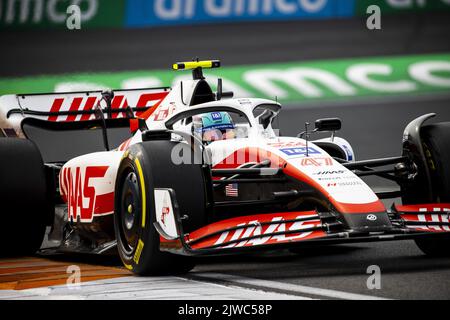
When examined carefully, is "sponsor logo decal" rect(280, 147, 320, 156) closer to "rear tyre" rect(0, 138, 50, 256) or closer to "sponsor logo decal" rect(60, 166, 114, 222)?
"sponsor logo decal" rect(60, 166, 114, 222)

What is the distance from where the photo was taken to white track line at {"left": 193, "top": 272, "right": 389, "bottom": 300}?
5.81m

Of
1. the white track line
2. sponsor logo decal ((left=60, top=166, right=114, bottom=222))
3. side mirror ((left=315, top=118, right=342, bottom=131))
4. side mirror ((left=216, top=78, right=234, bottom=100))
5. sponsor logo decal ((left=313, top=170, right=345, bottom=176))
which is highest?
side mirror ((left=216, top=78, right=234, bottom=100))

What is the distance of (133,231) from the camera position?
7328 mm

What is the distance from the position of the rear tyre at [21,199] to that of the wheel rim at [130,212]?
1.48 m

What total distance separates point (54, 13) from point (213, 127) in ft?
17.0

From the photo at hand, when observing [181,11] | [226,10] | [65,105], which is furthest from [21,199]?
[226,10]

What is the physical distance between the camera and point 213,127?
846 cm

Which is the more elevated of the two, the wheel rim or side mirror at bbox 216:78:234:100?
side mirror at bbox 216:78:234:100

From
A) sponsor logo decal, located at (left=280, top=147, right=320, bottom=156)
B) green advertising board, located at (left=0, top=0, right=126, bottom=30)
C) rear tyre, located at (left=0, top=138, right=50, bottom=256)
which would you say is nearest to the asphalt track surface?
green advertising board, located at (left=0, top=0, right=126, bottom=30)

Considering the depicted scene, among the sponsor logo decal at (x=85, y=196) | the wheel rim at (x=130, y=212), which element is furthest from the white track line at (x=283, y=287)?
the sponsor logo decal at (x=85, y=196)

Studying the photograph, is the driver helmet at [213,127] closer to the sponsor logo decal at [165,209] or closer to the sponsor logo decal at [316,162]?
the sponsor logo decal at [316,162]

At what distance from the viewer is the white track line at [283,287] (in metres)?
5.81

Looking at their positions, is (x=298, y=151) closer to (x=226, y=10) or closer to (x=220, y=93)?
(x=220, y=93)
